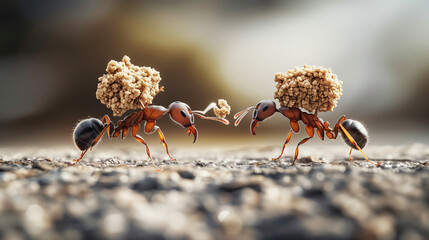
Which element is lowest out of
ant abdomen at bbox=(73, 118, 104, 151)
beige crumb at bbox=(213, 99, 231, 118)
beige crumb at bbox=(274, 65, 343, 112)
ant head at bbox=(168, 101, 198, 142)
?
ant abdomen at bbox=(73, 118, 104, 151)

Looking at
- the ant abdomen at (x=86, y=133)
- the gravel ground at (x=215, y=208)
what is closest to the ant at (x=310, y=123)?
the gravel ground at (x=215, y=208)

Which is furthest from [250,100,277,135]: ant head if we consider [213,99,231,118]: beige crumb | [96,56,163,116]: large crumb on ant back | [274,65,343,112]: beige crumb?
[96,56,163,116]: large crumb on ant back

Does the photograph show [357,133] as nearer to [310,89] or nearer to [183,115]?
[310,89]

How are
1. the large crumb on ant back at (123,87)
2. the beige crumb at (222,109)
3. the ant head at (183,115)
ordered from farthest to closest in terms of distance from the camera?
the beige crumb at (222,109) < the ant head at (183,115) < the large crumb on ant back at (123,87)

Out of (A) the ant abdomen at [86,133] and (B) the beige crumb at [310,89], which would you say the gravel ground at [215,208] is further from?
(B) the beige crumb at [310,89]

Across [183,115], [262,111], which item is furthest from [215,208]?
[262,111]

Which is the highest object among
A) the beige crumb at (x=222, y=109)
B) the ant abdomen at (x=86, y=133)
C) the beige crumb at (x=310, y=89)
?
the beige crumb at (x=310, y=89)

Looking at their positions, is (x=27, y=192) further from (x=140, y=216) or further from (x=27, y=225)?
(x=140, y=216)

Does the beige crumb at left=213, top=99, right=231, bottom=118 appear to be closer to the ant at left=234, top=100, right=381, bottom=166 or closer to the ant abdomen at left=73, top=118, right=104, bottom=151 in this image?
the ant at left=234, top=100, right=381, bottom=166
